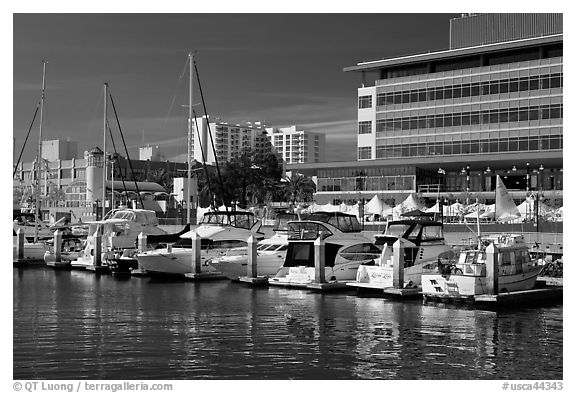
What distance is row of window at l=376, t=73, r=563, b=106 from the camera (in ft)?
255

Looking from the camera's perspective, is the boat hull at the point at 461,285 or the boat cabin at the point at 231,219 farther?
the boat cabin at the point at 231,219

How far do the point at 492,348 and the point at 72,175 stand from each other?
88013 mm

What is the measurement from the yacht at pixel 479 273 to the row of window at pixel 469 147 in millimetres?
50717

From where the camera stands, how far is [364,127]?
93.3m

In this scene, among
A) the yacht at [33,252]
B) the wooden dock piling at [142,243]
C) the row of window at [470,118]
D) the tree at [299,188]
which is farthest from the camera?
the tree at [299,188]

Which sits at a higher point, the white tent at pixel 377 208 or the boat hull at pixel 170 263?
the white tent at pixel 377 208

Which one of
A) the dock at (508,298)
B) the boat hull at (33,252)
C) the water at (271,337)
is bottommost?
the water at (271,337)

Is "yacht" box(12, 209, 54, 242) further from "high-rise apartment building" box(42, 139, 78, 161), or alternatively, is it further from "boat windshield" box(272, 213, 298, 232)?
"boat windshield" box(272, 213, 298, 232)

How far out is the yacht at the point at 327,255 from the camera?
108 feet

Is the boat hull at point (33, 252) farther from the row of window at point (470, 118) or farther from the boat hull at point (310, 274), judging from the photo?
the row of window at point (470, 118)

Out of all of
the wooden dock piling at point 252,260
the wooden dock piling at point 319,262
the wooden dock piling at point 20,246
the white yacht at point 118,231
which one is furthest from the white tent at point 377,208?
the wooden dock piling at point 319,262

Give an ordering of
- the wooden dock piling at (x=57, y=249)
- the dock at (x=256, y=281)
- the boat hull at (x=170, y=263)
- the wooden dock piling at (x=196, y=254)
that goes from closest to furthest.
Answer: the dock at (x=256, y=281) < the wooden dock piling at (x=196, y=254) < the boat hull at (x=170, y=263) < the wooden dock piling at (x=57, y=249)

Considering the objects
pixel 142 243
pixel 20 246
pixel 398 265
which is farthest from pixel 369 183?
pixel 398 265

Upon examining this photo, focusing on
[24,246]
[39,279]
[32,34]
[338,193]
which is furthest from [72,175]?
[32,34]
